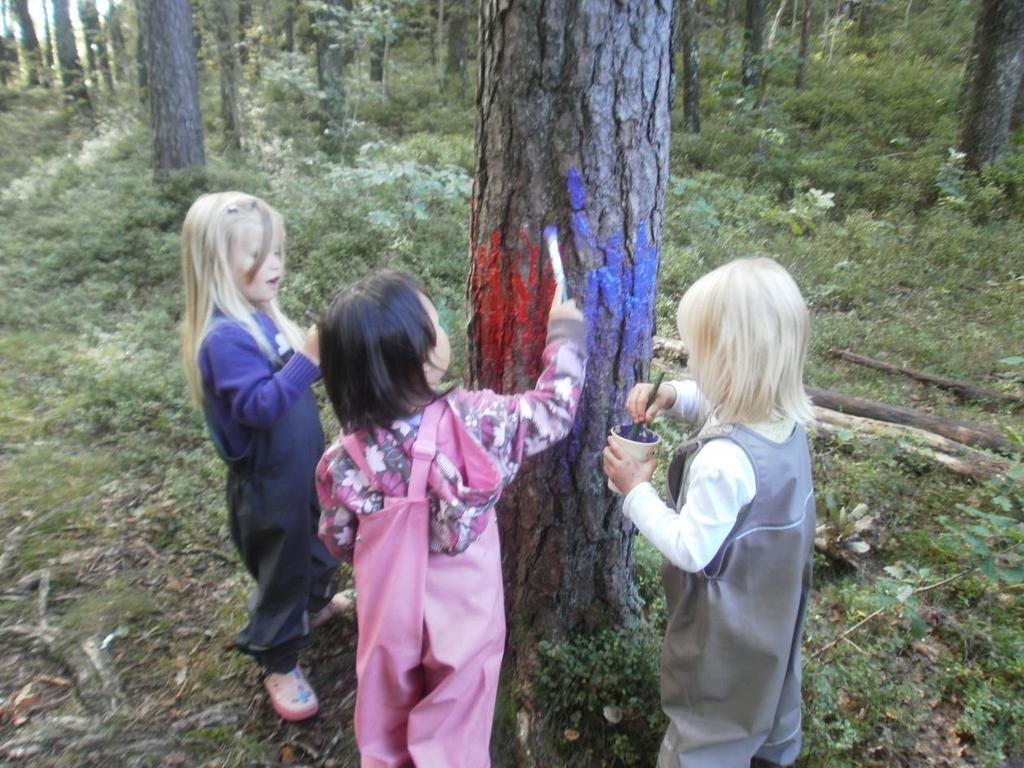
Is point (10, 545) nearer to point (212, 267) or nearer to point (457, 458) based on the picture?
point (212, 267)

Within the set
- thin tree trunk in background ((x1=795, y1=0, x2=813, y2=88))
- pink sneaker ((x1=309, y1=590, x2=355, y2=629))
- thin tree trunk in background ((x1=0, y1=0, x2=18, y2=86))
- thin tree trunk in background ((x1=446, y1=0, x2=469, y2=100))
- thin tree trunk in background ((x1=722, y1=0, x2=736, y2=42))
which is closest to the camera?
pink sneaker ((x1=309, y1=590, x2=355, y2=629))

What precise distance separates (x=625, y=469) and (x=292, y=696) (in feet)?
6.15

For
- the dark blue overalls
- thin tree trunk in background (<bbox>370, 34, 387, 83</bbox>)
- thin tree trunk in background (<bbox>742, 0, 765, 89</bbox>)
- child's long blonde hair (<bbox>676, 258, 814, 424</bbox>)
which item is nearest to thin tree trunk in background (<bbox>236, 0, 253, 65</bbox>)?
thin tree trunk in background (<bbox>370, 34, 387, 83</bbox>)

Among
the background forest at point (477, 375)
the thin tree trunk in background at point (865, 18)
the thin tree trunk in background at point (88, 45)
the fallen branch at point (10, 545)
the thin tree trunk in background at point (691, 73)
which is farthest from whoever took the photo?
the thin tree trunk in background at point (88, 45)

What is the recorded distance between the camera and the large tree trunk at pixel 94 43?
2134 cm

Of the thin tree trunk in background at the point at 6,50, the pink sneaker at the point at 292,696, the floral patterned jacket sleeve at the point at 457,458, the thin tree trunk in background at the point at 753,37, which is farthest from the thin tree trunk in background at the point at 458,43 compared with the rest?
the floral patterned jacket sleeve at the point at 457,458

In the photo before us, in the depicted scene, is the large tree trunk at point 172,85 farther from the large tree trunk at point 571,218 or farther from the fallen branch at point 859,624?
the fallen branch at point 859,624

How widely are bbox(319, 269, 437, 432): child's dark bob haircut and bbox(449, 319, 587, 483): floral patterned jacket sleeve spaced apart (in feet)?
0.54

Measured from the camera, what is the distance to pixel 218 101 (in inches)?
674

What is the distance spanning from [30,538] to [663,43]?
4.43 metres

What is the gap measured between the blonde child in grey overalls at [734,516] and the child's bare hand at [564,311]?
0.31 m

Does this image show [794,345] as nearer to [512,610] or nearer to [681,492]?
[681,492]

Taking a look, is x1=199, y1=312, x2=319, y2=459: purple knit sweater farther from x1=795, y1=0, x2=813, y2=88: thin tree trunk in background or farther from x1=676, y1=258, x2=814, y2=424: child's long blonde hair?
x1=795, y1=0, x2=813, y2=88: thin tree trunk in background

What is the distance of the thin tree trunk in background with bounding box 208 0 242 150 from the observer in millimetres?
12875
